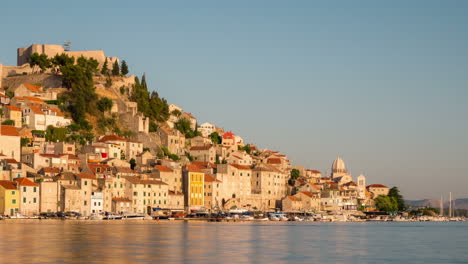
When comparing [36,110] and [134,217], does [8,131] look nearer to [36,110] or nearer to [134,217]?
[36,110]

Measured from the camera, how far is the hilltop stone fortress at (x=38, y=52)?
121 meters

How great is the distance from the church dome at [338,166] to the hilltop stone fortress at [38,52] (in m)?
77.8

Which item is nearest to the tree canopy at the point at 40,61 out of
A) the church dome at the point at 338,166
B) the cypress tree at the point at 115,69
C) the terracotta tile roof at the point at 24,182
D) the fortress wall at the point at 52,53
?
the fortress wall at the point at 52,53

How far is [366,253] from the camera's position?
1753 inches

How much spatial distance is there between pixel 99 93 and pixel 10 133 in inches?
982

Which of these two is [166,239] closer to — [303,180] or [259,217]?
[259,217]

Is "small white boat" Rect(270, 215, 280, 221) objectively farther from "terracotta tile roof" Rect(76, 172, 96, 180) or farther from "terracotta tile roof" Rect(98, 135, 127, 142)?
"terracotta tile roof" Rect(76, 172, 96, 180)

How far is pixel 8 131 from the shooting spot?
304 ft

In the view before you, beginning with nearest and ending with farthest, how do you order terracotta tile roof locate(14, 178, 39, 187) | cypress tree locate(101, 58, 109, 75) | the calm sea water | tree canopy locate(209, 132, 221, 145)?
1. the calm sea water
2. terracotta tile roof locate(14, 178, 39, 187)
3. cypress tree locate(101, 58, 109, 75)
4. tree canopy locate(209, 132, 221, 145)

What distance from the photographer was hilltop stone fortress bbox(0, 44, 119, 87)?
12106cm

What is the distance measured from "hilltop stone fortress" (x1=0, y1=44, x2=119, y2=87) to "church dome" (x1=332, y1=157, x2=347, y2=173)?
3063 inches

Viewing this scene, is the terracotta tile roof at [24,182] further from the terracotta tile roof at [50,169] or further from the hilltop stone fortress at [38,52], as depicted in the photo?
the hilltop stone fortress at [38,52]

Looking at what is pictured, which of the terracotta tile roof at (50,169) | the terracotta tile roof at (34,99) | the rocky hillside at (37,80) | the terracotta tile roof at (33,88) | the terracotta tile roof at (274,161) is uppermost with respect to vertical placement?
the rocky hillside at (37,80)

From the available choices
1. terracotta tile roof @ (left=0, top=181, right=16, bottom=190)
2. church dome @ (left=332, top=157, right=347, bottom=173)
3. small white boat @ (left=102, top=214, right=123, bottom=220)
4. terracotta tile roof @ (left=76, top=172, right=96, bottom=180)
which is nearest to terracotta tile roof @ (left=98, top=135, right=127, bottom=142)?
terracotta tile roof @ (left=76, top=172, right=96, bottom=180)
